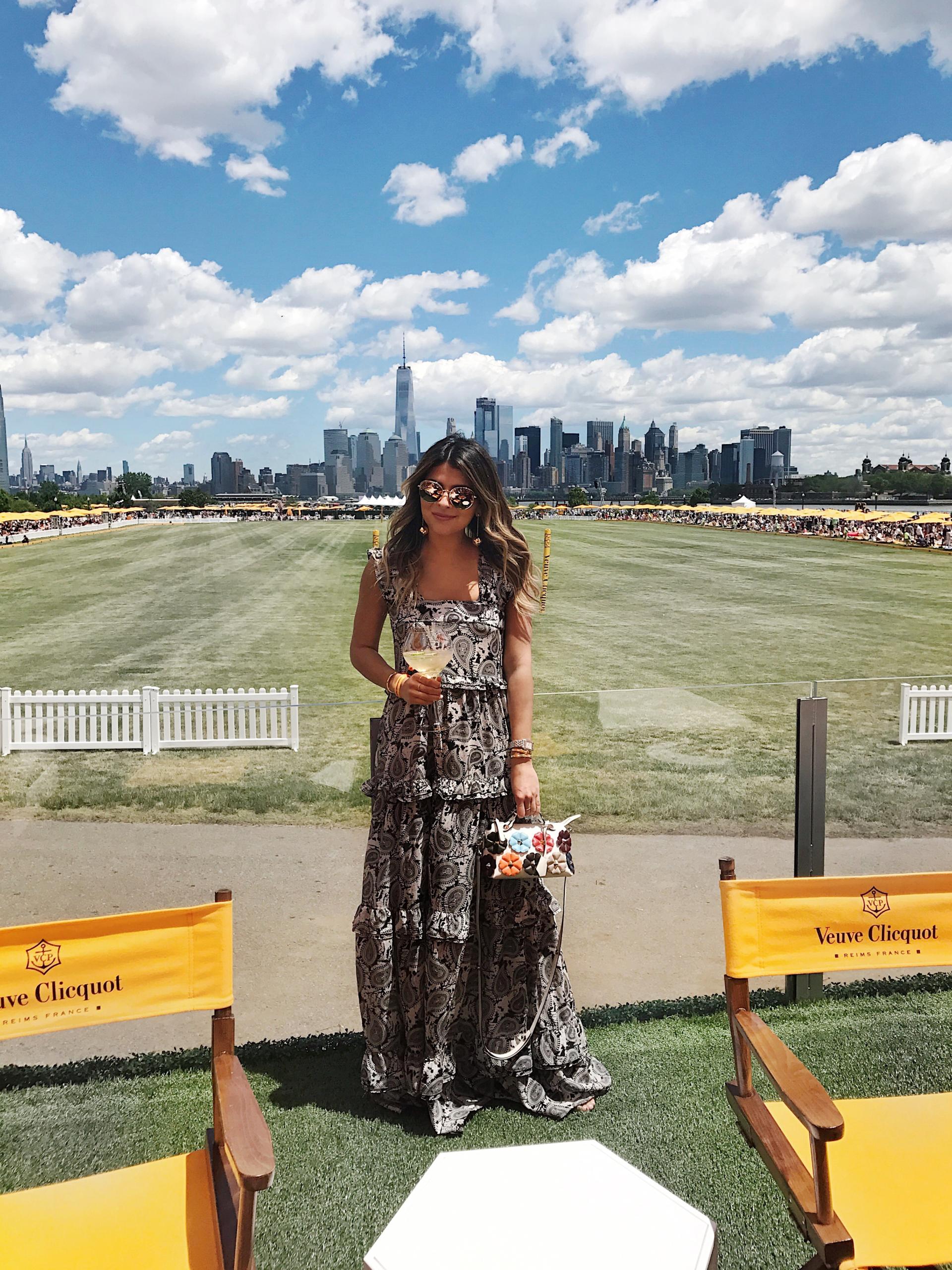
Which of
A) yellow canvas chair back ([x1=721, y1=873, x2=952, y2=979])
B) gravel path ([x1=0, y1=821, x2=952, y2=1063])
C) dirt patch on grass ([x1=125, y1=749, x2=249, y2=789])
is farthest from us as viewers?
dirt patch on grass ([x1=125, y1=749, x2=249, y2=789])

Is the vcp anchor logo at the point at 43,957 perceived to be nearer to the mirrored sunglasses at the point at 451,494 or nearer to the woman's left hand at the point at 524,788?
the woman's left hand at the point at 524,788

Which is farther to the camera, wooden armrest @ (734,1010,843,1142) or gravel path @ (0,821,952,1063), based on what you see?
gravel path @ (0,821,952,1063)

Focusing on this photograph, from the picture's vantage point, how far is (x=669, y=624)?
1096cm

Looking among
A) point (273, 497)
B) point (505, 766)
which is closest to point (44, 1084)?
point (505, 766)

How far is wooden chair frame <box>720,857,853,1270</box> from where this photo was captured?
6.22 feet

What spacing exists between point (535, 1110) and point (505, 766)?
107 cm

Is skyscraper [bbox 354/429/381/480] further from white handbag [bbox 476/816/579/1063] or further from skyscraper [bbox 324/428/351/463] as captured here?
skyscraper [bbox 324/428/351/463]

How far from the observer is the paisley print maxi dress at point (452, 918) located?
276 cm

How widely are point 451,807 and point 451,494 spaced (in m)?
0.86

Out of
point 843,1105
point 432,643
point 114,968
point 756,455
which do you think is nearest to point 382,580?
point 432,643

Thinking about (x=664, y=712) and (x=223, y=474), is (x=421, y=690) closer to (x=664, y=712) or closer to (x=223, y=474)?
(x=664, y=712)

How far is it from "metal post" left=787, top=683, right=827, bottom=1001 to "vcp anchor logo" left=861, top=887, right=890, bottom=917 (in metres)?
1.52

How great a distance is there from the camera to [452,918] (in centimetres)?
278

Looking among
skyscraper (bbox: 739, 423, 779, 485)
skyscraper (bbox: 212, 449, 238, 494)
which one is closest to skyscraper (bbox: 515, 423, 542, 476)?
skyscraper (bbox: 739, 423, 779, 485)
